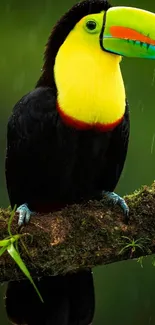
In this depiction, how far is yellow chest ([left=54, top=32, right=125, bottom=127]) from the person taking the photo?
3.20 m

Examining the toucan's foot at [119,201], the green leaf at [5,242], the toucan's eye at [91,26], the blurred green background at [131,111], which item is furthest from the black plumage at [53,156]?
the blurred green background at [131,111]

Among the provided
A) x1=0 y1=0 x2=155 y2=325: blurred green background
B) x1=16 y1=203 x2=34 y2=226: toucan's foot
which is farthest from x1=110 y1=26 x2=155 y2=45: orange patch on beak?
x1=0 y1=0 x2=155 y2=325: blurred green background

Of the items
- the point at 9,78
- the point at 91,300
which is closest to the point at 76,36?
the point at 91,300

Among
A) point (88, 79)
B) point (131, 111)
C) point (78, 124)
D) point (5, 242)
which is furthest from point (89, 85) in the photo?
point (131, 111)

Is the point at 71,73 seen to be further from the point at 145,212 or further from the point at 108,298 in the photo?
the point at 108,298

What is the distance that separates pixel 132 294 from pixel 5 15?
230cm

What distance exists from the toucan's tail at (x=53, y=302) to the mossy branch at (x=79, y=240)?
41 centimetres

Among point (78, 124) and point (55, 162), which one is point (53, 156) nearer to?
point (55, 162)

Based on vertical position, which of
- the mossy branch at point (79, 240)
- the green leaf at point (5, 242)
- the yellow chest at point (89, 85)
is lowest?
the mossy branch at point (79, 240)

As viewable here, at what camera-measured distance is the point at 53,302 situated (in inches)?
131

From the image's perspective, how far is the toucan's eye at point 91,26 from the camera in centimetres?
325

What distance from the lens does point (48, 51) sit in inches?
132

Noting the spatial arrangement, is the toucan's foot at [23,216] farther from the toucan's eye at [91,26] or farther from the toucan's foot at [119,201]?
the toucan's eye at [91,26]

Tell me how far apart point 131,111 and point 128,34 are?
117 inches
